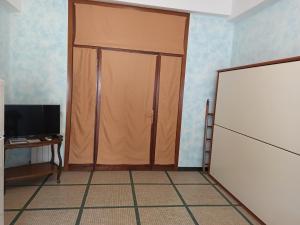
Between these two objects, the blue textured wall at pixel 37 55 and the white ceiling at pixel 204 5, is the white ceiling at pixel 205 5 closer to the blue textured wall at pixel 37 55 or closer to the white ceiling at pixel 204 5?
the white ceiling at pixel 204 5

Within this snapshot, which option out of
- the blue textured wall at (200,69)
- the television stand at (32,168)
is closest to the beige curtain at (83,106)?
the television stand at (32,168)

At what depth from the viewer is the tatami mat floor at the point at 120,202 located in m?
2.37

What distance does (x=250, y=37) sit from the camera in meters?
3.41

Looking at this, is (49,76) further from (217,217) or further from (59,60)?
(217,217)

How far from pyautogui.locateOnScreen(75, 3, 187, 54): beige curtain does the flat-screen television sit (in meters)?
1.13

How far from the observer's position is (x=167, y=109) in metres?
3.78

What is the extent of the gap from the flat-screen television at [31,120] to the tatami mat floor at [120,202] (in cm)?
71

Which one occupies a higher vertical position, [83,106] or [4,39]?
[4,39]

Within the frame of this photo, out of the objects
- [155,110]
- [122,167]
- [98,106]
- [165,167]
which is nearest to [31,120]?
[98,106]

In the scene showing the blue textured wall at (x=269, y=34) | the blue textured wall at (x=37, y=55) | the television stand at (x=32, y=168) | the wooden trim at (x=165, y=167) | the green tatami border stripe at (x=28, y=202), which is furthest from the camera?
the wooden trim at (x=165, y=167)

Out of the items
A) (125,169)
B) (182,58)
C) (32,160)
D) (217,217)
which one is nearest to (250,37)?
(182,58)

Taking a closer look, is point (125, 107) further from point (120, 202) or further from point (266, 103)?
point (266, 103)

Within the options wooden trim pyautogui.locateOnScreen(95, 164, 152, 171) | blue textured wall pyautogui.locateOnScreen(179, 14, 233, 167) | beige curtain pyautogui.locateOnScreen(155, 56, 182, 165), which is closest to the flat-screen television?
wooden trim pyautogui.locateOnScreen(95, 164, 152, 171)

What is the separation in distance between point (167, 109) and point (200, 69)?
86cm
